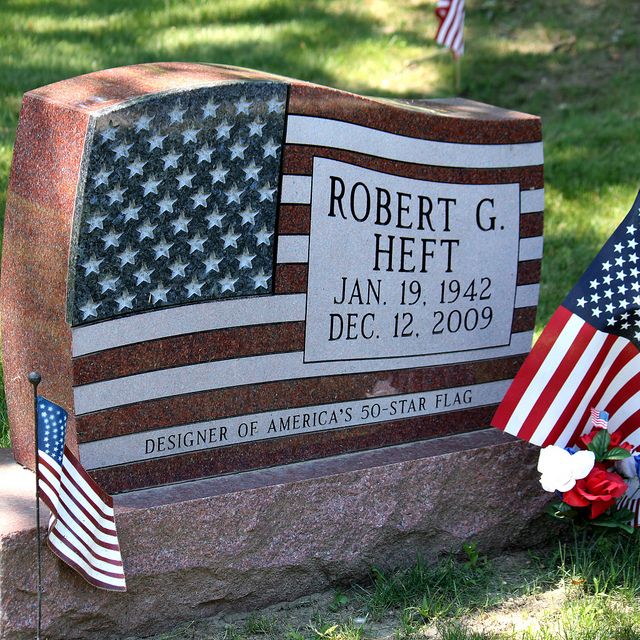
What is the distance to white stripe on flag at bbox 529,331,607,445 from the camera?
13.5 feet

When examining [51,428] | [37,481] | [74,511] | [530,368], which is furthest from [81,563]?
[530,368]

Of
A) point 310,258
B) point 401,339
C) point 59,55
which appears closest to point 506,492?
point 401,339

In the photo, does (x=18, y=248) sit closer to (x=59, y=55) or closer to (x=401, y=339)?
(x=401, y=339)

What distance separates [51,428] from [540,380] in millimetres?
1851

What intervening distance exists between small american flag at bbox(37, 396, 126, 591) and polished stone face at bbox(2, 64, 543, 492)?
0.67 feet

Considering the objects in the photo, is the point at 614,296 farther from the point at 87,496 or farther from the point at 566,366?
the point at 87,496

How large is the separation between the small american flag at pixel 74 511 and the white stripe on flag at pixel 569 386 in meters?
1.62

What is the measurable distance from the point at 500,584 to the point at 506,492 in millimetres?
394

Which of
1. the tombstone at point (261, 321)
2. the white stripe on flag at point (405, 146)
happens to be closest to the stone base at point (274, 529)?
the tombstone at point (261, 321)

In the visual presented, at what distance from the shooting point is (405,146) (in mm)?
4172

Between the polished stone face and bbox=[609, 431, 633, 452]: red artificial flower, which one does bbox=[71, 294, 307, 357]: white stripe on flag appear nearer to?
the polished stone face

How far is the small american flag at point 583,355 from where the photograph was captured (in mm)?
4125

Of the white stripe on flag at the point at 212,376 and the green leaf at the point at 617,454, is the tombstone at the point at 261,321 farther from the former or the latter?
the green leaf at the point at 617,454

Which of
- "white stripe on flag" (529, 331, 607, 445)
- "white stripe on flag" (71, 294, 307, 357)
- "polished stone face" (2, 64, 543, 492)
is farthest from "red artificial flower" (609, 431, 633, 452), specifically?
"white stripe on flag" (71, 294, 307, 357)
